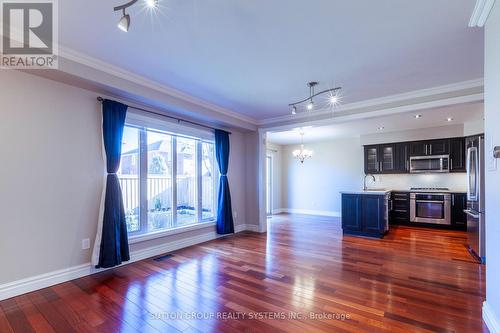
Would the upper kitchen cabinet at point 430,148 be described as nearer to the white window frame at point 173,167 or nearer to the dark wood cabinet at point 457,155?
the dark wood cabinet at point 457,155

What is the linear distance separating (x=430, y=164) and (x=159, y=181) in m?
6.58

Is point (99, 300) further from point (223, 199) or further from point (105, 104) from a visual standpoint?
point (223, 199)

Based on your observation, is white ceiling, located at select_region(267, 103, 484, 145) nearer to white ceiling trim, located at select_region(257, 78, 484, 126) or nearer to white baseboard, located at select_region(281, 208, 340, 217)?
white ceiling trim, located at select_region(257, 78, 484, 126)

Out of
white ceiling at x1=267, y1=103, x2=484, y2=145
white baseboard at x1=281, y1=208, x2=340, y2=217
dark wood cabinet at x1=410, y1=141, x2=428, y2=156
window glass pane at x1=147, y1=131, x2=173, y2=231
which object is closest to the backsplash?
dark wood cabinet at x1=410, y1=141, x2=428, y2=156

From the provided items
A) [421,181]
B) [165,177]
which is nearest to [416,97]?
[421,181]

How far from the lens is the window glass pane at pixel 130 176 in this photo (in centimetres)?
371

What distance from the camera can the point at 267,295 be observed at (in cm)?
260

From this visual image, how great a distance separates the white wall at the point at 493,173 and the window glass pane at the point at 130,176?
13.6 ft

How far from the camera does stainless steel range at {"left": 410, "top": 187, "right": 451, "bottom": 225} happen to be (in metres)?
5.87

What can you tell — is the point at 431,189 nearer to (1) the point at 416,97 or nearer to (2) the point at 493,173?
(1) the point at 416,97

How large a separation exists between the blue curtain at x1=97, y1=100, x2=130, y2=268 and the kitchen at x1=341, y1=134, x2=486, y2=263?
434 cm

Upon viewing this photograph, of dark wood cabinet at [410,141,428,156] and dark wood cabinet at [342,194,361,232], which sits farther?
dark wood cabinet at [410,141,428,156]

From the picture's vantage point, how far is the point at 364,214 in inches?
201

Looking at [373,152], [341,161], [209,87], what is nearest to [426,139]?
[373,152]
